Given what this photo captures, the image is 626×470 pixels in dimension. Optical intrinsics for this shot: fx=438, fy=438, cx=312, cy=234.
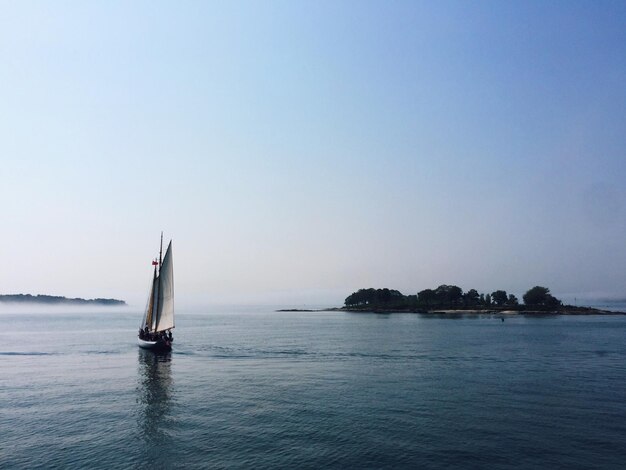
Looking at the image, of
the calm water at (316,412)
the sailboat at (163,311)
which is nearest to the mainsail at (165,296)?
the sailboat at (163,311)

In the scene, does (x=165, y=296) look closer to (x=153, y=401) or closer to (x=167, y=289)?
(x=167, y=289)

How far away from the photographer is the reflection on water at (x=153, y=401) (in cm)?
3652

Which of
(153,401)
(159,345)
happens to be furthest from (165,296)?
(153,401)

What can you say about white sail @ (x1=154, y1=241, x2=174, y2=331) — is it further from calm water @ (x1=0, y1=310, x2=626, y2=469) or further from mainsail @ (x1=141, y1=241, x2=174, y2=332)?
calm water @ (x1=0, y1=310, x2=626, y2=469)

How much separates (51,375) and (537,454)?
66.8 m

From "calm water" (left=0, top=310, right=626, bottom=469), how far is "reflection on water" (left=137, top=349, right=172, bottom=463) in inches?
8.2

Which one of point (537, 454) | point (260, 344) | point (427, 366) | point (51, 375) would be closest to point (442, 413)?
point (537, 454)

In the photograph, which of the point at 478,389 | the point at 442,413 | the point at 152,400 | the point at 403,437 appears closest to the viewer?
the point at 403,437

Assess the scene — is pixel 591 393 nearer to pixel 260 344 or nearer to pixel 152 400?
pixel 152 400

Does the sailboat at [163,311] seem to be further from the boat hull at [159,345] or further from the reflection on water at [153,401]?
the reflection on water at [153,401]

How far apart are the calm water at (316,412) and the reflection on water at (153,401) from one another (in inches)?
8.2

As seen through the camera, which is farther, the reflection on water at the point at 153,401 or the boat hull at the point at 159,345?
the boat hull at the point at 159,345

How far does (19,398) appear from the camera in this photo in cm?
5141

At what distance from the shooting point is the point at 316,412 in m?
44.3
